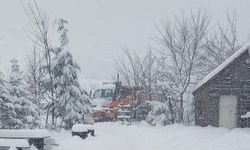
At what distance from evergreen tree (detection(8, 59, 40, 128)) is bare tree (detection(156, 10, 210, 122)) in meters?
11.6

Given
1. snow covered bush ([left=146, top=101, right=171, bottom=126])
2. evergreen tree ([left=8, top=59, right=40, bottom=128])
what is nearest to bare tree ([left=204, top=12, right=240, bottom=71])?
snow covered bush ([left=146, top=101, right=171, bottom=126])

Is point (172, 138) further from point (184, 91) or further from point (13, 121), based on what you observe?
point (184, 91)

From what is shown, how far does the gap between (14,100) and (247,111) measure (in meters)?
12.5

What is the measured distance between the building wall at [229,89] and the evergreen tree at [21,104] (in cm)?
1003

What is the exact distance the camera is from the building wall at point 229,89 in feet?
82.0

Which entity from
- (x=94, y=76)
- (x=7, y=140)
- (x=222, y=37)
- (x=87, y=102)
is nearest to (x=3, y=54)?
(x=94, y=76)

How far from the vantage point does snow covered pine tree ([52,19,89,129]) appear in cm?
2133

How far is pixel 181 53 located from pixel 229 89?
723 centimetres

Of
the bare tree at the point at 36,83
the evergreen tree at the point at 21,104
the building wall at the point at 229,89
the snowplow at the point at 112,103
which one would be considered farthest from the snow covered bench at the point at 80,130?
the snowplow at the point at 112,103

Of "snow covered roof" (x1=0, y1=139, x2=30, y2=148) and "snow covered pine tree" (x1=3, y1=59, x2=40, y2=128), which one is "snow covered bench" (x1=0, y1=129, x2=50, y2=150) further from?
"snow covered pine tree" (x1=3, y1=59, x2=40, y2=128)

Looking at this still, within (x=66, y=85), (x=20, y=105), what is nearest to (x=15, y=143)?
(x=20, y=105)

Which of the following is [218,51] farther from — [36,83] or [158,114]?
[36,83]

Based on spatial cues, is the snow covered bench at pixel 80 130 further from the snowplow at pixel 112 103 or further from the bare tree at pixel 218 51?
the bare tree at pixel 218 51

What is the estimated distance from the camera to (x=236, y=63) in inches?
984
